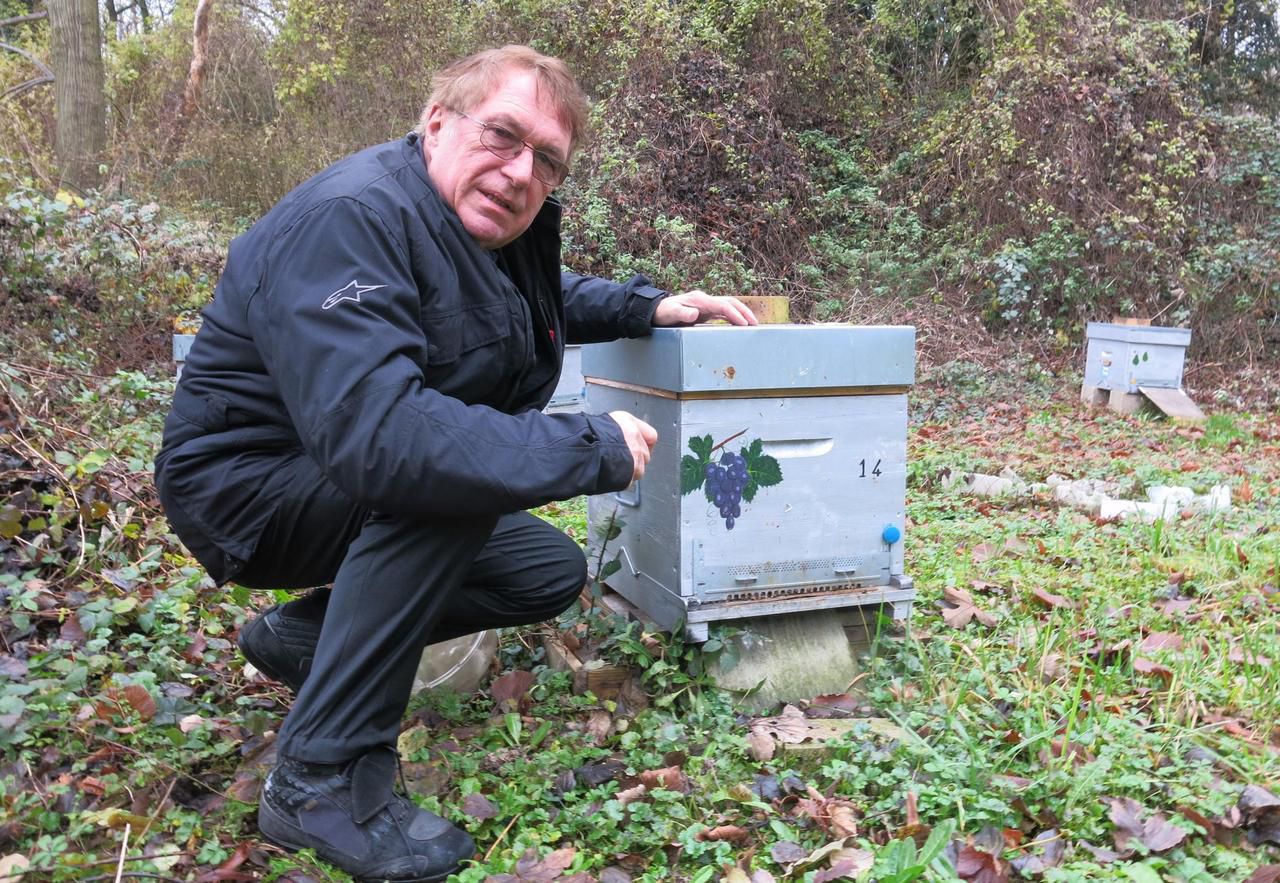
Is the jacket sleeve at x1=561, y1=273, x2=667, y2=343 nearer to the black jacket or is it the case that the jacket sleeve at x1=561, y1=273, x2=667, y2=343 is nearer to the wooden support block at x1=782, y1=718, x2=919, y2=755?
the black jacket

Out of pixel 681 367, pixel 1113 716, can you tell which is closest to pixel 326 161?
pixel 681 367

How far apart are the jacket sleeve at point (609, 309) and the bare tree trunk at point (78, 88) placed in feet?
24.2

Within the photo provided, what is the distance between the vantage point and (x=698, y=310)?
2.54 m

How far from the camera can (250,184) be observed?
10414mm

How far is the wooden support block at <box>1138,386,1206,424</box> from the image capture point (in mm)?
6883

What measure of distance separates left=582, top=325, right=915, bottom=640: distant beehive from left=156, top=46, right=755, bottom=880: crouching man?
40cm

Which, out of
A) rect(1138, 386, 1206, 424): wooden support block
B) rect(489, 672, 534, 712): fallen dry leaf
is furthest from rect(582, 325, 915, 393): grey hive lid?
rect(1138, 386, 1206, 424): wooden support block

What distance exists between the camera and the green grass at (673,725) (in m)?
1.88

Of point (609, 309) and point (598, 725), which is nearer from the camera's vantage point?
point (598, 725)

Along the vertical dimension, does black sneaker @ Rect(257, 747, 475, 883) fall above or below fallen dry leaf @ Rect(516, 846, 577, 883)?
above

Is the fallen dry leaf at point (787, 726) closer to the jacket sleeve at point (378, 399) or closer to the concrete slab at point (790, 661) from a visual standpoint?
the concrete slab at point (790, 661)

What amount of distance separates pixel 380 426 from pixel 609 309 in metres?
0.99

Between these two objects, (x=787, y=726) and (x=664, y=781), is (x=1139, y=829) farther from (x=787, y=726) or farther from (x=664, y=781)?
(x=664, y=781)

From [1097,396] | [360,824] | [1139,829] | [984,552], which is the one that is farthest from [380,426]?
[1097,396]
